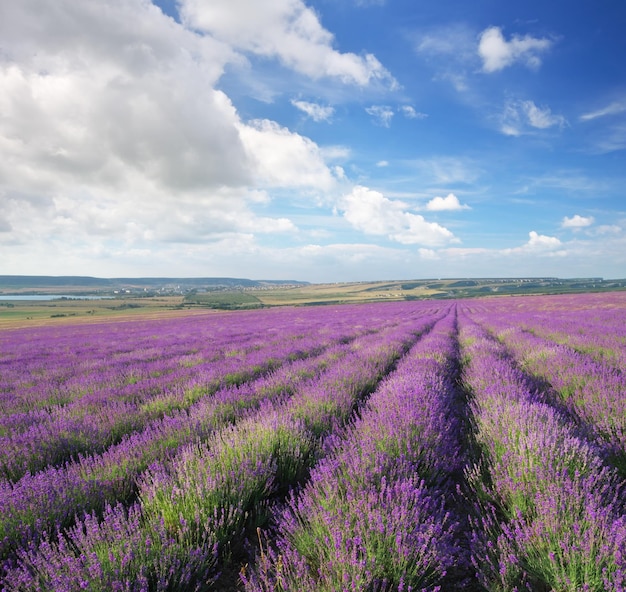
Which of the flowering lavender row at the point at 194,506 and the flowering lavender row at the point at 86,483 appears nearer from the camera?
the flowering lavender row at the point at 194,506

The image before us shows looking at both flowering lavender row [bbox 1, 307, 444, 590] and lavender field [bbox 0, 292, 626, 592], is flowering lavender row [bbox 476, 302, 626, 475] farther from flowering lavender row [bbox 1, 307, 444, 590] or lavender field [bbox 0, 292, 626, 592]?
flowering lavender row [bbox 1, 307, 444, 590]

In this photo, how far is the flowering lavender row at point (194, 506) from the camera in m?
1.64

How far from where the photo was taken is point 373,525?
72.2 inches

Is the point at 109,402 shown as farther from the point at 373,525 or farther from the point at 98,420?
the point at 373,525

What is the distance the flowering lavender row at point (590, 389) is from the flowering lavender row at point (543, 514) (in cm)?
36

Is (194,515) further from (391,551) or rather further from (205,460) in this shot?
(391,551)

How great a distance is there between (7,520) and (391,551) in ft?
7.51

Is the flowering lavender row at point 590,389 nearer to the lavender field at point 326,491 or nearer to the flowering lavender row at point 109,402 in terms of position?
the lavender field at point 326,491

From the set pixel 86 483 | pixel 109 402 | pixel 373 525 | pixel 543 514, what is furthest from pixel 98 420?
pixel 543 514

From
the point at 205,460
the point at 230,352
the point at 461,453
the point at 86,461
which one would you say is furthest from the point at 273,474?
the point at 230,352

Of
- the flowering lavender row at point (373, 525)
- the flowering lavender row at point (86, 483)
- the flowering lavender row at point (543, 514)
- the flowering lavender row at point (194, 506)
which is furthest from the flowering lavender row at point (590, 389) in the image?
the flowering lavender row at point (86, 483)

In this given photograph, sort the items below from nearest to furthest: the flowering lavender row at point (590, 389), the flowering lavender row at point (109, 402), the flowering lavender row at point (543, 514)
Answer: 1. the flowering lavender row at point (543, 514)
2. the flowering lavender row at point (590, 389)
3. the flowering lavender row at point (109, 402)

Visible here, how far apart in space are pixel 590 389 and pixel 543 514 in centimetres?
336

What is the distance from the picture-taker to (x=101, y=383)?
260 inches
